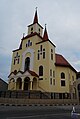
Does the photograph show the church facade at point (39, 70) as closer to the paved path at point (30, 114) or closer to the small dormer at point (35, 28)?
the small dormer at point (35, 28)

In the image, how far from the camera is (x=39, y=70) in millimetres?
33812

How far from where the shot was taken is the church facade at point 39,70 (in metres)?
32.3

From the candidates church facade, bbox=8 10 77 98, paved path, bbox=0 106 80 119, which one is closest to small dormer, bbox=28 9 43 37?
church facade, bbox=8 10 77 98

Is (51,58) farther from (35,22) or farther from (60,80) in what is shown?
(35,22)

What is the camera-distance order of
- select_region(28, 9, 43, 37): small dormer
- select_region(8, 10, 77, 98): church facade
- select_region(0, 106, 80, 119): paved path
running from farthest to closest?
1. select_region(28, 9, 43, 37): small dormer
2. select_region(8, 10, 77, 98): church facade
3. select_region(0, 106, 80, 119): paved path

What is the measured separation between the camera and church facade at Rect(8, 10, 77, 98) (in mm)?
32344

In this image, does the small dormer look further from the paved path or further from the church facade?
the paved path

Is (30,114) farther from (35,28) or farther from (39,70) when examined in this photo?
(35,28)

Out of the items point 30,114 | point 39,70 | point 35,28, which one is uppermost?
point 35,28

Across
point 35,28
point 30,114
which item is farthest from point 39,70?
point 30,114

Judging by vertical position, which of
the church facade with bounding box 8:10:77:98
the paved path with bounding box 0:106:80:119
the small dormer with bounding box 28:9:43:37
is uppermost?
the small dormer with bounding box 28:9:43:37

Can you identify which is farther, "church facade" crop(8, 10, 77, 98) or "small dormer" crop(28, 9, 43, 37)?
"small dormer" crop(28, 9, 43, 37)

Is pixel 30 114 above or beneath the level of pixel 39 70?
beneath

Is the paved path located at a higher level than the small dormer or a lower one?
lower
